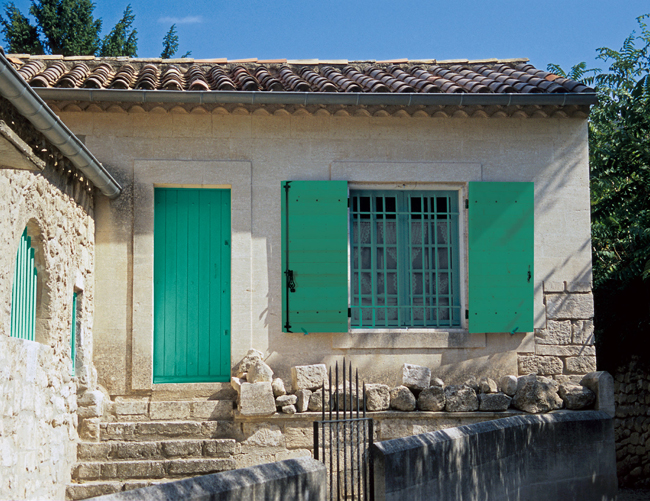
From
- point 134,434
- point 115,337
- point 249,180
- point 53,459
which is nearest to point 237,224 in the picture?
point 249,180

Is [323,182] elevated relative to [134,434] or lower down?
elevated

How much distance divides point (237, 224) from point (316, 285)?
3.40 ft

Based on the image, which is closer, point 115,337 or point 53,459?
point 53,459

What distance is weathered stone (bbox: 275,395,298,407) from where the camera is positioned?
22.9 feet

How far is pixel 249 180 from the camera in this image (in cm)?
771

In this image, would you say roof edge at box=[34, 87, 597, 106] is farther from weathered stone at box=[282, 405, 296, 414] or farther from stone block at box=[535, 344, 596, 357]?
weathered stone at box=[282, 405, 296, 414]

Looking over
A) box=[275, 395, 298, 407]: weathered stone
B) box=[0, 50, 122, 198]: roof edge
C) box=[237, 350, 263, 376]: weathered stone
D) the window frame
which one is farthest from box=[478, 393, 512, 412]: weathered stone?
box=[0, 50, 122, 198]: roof edge

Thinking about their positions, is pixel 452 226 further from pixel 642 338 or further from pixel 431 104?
pixel 642 338

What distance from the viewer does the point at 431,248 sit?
8.02 metres

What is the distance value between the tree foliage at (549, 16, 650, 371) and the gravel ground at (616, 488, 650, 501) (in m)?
1.67

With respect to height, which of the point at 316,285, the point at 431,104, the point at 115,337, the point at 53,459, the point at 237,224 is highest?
the point at 431,104

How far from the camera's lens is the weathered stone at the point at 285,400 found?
274 inches

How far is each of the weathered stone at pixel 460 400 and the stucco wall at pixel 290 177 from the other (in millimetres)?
532

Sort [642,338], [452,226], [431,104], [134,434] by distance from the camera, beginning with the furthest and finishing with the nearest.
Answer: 1. [642,338]
2. [452,226]
3. [431,104]
4. [134,434]
